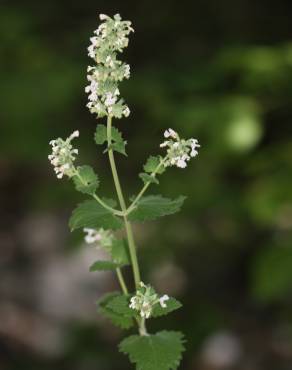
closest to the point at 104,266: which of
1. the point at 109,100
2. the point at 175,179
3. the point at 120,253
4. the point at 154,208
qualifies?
the point at 120,253

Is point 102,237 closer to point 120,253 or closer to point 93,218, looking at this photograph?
point 120,253

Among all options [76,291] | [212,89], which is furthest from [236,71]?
[76,291]

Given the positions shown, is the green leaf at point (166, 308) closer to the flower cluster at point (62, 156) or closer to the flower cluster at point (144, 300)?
the flower cluster at point (144, 300)

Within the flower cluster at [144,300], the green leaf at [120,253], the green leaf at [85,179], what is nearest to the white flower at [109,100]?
the green leaf at [85,179]

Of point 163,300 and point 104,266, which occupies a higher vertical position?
point 104,266

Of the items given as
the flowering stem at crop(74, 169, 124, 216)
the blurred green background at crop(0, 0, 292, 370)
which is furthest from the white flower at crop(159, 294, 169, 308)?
the blurred green background at crop(0, 0, 292, 370)

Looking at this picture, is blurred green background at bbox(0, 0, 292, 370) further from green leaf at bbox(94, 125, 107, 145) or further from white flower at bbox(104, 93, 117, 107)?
white flower at bbox(104, 93, 117, 107)

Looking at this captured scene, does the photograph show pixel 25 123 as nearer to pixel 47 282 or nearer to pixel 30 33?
pixel 30 33
